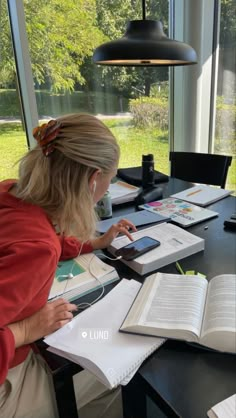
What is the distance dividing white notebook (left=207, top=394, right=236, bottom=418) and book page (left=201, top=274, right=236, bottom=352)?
0.36 feet

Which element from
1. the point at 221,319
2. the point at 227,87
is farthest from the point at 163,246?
the point at 227,87

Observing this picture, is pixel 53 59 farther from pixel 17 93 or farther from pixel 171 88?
pixel 171 88

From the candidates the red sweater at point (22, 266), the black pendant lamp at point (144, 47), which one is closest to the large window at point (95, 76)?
the black pendant lamp at point (144, 47)

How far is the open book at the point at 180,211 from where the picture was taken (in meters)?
1.32

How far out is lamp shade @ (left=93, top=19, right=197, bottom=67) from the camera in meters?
1.12

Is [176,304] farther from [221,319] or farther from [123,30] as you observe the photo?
[123,30]

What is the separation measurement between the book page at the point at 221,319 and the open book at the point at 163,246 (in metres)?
0.25

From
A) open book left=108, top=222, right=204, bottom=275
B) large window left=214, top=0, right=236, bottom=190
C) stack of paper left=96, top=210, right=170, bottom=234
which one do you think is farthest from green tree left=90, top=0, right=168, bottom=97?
open book left=108, top=222, right=204, bottom=275

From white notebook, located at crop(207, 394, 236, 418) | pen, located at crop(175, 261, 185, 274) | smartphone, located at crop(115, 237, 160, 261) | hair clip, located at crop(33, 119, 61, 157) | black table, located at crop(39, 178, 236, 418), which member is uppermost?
hair clip, located at crop(33, 119, 61, 157)

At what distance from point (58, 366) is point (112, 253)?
47 centimetres

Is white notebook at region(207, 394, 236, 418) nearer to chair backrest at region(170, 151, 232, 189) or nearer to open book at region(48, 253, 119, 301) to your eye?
open book at region(48, 253, 119, 301)

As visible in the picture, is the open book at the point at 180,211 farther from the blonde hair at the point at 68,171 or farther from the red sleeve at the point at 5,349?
the red sleeve at the point at 5,349

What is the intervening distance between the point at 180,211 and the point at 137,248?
43 cm

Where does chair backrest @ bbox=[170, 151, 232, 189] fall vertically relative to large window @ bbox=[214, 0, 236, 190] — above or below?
below
